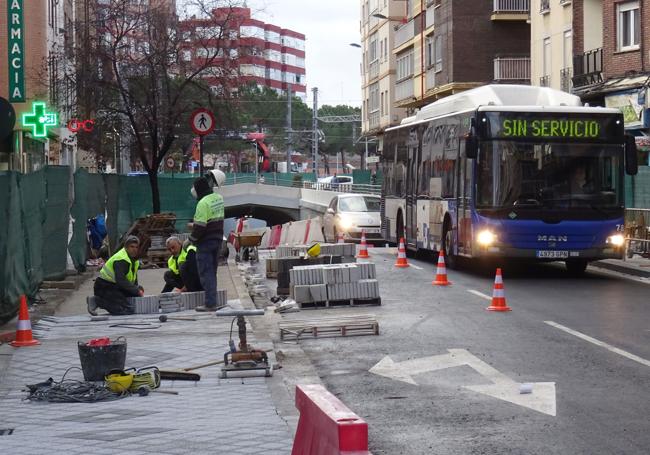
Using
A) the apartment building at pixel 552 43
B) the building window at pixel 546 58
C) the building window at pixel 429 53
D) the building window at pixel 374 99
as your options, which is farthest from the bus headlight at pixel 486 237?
the building window at pixel 374 99


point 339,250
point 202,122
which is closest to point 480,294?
point 339,250

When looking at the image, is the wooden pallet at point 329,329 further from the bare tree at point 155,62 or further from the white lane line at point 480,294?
the bare tree at point 155,62

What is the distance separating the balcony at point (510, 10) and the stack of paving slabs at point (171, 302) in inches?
1633

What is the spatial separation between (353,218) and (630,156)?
18.0 m

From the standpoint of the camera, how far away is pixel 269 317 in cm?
1694

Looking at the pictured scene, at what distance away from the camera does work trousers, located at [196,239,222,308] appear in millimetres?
16984

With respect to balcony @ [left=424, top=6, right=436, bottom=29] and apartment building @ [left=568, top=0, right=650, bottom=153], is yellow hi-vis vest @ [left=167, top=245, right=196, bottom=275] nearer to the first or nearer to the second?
apartment building @ [left=568, top=0, right=650, bottom=153]

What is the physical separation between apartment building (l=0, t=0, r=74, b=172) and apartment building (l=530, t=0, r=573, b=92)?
17076 mm

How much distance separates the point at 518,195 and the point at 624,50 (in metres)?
17.1

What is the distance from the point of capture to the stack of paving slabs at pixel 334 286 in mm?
17672

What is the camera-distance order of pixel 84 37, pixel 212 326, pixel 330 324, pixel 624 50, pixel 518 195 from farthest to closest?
pixel 624 50
pixel 84 37
pixel 518 195
pixel 212 326
pixel 330 324

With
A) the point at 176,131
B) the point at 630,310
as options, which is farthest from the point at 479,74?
the point at 630,310

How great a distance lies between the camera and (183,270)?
60.2ft

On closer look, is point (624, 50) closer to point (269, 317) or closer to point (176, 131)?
point (176, 131)
